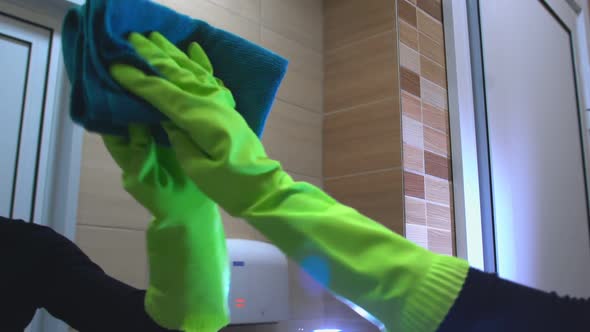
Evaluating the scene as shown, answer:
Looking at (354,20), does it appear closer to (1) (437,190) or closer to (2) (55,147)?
(1) (437,190)

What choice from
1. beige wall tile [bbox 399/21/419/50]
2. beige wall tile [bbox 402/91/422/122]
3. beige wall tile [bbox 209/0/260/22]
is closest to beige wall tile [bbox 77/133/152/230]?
beige wall tile [bbox 209/0/260/22]

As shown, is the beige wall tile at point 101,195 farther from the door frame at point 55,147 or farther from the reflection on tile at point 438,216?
the reflection on tile at point 438,216

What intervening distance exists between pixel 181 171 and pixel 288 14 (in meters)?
1.18

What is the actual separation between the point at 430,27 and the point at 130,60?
52.6 inches

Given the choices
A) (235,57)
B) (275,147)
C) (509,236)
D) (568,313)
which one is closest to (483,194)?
(509,236)

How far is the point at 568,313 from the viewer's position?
0.30 meters

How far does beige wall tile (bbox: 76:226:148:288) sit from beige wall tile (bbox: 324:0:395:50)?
2.90 ft

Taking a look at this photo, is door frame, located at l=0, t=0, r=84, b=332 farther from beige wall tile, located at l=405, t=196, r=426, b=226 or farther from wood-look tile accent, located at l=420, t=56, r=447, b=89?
wood-look tile accent, located at l=420, t=56, r=447, b=89

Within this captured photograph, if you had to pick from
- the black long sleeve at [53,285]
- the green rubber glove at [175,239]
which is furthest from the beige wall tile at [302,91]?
the green rubber glove at [175,239]

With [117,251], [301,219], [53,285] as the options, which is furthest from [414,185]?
[301,219]

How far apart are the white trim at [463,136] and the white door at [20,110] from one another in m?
1.09

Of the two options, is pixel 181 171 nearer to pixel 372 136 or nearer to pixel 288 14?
pixel 372 136

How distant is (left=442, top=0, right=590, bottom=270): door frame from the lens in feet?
4.93

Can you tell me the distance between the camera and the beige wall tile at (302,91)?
1510 millimetres
